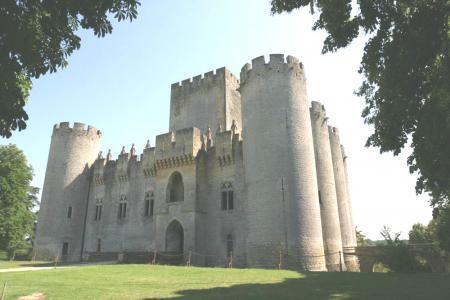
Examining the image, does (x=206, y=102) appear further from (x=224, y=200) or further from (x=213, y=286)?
(x=213, y=286)

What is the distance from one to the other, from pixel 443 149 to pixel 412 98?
1684mm

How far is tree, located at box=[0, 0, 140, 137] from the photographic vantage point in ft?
19.6

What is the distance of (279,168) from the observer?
23.5 metres

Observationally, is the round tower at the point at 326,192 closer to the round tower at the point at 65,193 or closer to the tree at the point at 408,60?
the tree at the point at 408,60

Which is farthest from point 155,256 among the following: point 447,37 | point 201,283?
point 447,37

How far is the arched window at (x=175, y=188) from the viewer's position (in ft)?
98.8

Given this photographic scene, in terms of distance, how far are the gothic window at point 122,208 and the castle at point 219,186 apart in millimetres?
132

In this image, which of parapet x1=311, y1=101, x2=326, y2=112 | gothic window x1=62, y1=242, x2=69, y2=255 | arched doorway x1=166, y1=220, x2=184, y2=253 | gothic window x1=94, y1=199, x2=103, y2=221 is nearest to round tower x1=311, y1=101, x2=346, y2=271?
parapet x1=311, y1=101, x2=326, y2=112

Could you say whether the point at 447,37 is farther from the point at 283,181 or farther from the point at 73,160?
the point at 73,160

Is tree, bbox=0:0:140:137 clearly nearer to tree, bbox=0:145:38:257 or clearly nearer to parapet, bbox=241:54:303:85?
parapet, bbox=241:54:303:85

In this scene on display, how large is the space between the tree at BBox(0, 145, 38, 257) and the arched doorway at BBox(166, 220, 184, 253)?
14538mm

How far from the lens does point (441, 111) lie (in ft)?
31.2

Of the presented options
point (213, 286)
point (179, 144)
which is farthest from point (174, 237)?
point (213, 286)

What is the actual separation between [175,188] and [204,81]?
1128 centimetres
